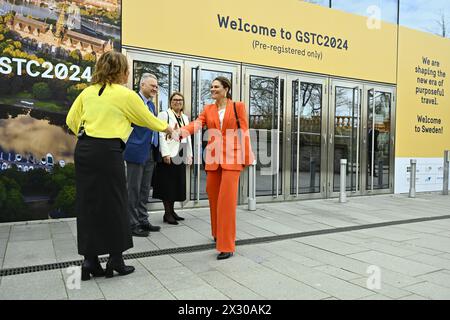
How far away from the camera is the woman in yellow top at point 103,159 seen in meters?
3.01

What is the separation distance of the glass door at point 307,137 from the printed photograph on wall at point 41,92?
3732 millimetres

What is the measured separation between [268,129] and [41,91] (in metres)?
3.84

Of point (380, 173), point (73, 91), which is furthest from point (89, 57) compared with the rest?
point (380, 173)

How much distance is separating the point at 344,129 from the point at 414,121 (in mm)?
2329

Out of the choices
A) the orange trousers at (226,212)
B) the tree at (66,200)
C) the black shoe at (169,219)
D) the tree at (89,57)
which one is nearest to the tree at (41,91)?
the tree at (89,57)

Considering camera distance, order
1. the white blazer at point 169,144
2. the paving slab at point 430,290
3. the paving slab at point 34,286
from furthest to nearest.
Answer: the white blazer at point 169,144 → the paving slab at point 430,290 → the paving slab at point 34,286

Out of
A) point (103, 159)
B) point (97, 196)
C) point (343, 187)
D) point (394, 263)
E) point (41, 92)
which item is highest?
point (41, 92)

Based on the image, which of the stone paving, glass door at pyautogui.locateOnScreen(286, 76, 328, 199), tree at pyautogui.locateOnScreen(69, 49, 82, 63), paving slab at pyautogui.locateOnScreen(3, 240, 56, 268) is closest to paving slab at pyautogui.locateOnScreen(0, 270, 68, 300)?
the stone paving

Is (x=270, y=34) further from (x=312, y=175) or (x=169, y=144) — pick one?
(x=169, y=144)

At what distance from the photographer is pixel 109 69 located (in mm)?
3072

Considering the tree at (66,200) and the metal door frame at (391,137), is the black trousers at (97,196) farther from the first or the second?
the metal door frame at (391,137)

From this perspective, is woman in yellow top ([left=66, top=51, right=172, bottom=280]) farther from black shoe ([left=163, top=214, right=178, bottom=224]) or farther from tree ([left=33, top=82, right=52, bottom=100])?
tree ([left=33, top=82, right=52, bottom=100])

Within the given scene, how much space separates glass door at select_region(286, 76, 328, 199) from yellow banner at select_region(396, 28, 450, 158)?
2392 mm
